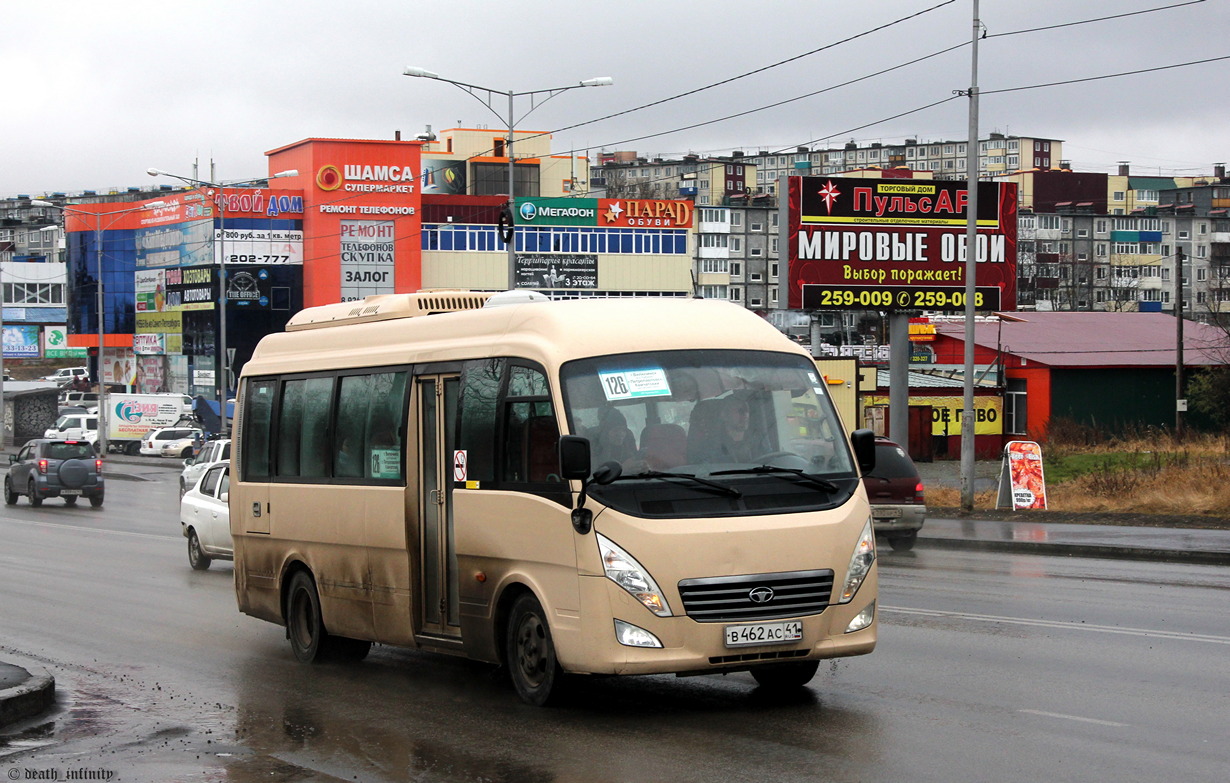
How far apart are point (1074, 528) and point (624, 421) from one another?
16.5m

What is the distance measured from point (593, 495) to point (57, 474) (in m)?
29.6

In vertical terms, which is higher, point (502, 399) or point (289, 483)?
point (502, 399)

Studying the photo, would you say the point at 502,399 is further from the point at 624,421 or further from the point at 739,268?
the point at 739,268

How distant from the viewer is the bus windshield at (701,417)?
353 inches

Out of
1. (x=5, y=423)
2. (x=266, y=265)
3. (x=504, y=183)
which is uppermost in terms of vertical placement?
(x=504, y=183)

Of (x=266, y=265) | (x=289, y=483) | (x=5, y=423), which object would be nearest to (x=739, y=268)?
(x=266, y=265)

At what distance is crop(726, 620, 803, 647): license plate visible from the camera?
28.0 feet

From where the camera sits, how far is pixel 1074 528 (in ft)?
78.0

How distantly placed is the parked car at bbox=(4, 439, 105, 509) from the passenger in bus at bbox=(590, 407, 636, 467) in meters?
28.7

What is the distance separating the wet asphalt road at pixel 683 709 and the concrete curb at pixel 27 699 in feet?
0.39

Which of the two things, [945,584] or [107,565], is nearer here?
[945,584]

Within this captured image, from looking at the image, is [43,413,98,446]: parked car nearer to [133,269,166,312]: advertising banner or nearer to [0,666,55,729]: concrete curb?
[133,269,166,312]: advertising banner

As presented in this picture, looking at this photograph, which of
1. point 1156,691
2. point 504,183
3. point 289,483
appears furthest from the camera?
point 504,183

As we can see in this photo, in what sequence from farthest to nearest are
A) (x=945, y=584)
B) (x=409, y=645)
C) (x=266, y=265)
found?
(x=266, y=265), (x=945, y=584), (x=409, y=645)
